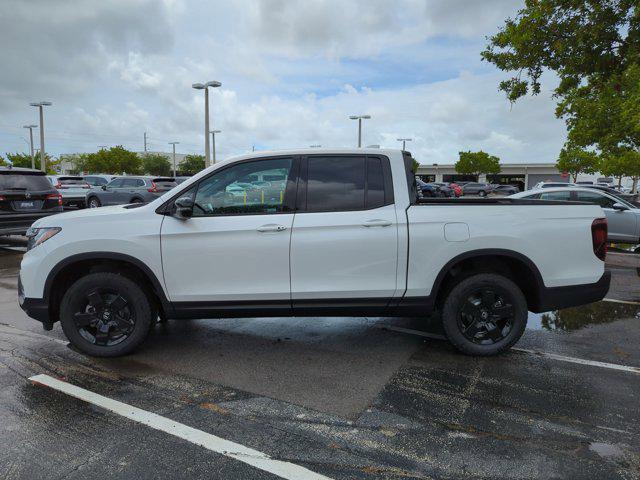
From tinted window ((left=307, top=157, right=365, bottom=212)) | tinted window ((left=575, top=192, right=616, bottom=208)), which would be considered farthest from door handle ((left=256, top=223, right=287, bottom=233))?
tinted window ((left=575, top=192, right=616, bottom=208))

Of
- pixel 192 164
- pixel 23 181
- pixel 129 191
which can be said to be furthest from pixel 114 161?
pixel 23 181

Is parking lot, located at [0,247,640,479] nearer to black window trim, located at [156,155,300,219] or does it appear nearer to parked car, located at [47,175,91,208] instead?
black window trim, located at [156,155,300,219]

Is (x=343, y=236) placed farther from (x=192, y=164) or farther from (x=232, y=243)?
(x=192, y=164)

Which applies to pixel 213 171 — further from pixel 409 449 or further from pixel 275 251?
pixel 409 449

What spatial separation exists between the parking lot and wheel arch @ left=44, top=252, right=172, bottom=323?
1.79 ft

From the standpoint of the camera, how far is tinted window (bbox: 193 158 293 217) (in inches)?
170

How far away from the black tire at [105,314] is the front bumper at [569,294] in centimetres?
360

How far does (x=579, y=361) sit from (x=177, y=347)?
3.88m

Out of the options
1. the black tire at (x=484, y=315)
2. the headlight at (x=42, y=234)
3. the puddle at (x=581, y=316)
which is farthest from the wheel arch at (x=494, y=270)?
the headlight at (x=42, y=234)

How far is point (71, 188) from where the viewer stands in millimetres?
22250

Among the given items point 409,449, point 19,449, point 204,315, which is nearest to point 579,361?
point 409,449

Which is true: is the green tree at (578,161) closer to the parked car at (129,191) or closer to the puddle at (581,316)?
the parked car at (129,191)

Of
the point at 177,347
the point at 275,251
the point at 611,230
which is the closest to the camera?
the point at 275,251

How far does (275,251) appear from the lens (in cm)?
420
